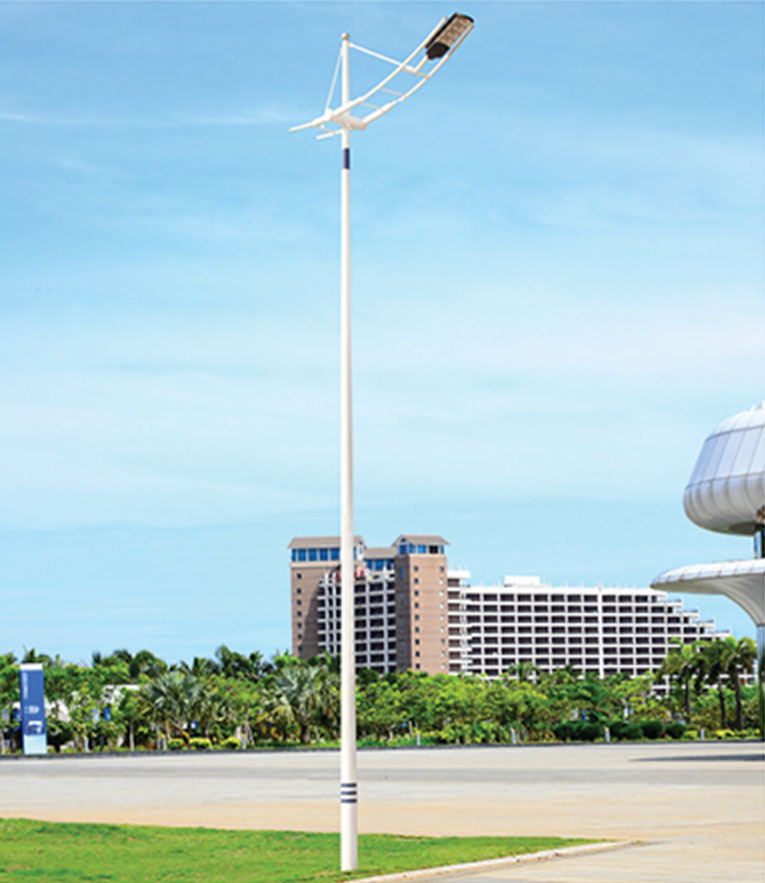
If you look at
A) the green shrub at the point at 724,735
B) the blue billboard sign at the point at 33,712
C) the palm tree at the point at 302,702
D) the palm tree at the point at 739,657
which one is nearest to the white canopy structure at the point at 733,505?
the green shrub at the point at 724,735

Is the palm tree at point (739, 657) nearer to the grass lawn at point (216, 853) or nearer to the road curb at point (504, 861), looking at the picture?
the grass lawn at point (216, 853)

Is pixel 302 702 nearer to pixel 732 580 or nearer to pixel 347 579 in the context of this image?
pixel 732 580

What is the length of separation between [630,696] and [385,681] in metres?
21.9

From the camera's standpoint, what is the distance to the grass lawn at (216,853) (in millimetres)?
18938

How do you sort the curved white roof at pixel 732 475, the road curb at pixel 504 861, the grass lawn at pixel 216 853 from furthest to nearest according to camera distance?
1. the curved white roof at pixel 732 475
2. the grass lawn at pixel 216 853
3. the road curb at pixel 504 861

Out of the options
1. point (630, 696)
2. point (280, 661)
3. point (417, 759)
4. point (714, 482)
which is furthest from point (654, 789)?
point (280, 661)

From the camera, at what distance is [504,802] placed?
31500 mm

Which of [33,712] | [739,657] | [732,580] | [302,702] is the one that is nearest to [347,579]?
[732,580]

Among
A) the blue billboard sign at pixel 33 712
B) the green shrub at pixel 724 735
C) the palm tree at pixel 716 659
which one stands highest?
the palm tree at pixel 716 659

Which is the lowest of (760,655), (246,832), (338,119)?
(246,832)

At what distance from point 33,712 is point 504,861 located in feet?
226

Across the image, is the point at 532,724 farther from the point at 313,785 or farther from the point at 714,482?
the point at 313,785

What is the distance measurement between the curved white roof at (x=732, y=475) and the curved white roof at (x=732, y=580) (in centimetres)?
347

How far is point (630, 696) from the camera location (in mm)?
124812
